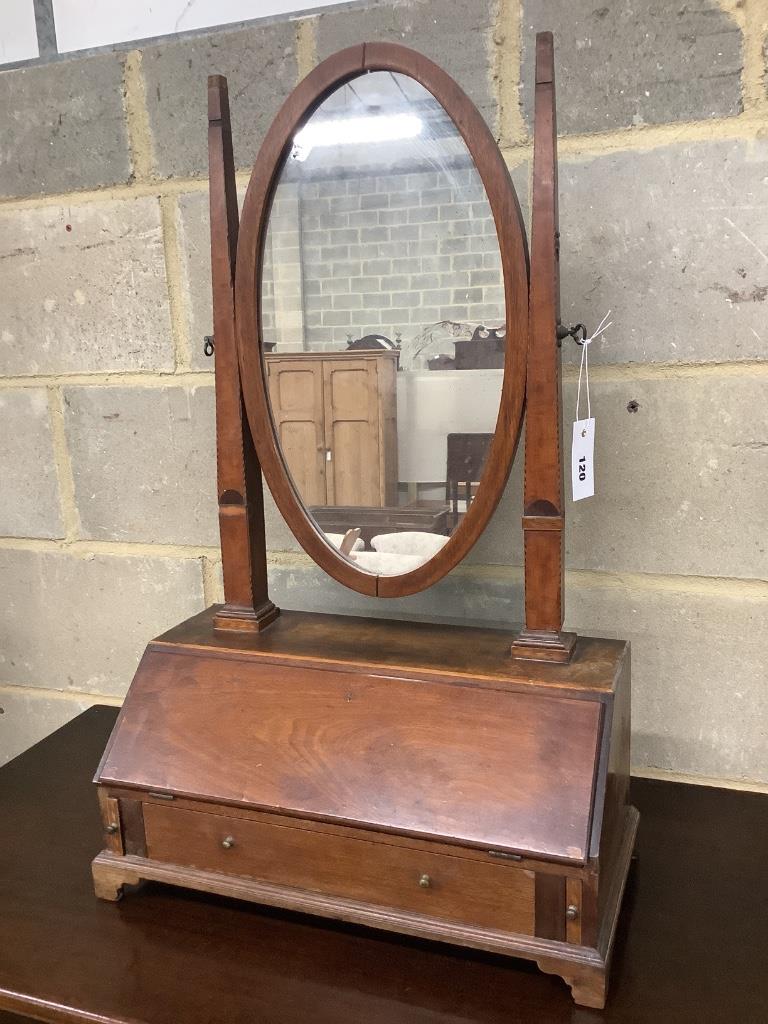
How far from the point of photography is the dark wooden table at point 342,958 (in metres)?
0.63

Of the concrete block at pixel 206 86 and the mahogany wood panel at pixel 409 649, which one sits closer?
the mahogany wood panel at pixel 409 649

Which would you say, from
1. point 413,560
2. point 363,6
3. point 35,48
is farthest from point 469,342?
point 35,48

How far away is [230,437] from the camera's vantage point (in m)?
0.82

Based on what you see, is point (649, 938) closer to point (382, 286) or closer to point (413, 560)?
point (413, 560)

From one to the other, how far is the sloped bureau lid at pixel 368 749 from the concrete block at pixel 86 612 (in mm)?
360

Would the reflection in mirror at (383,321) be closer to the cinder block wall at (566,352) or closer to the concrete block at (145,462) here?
the cinder block wall at (566,352)

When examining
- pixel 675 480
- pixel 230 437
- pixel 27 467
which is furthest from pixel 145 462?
pixel 675 480

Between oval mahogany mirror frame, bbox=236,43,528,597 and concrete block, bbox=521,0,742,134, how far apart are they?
0.23m

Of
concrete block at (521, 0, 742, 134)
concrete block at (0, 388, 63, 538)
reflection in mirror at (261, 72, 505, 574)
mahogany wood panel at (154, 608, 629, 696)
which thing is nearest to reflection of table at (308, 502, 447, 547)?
reflection in mirror at (261, 72, 505, 574)

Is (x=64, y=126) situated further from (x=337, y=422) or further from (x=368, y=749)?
(x=368, y=749)

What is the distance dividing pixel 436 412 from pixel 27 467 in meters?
0.71

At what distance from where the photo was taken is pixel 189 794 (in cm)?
73

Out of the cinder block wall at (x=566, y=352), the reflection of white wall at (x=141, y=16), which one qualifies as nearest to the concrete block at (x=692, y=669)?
the cinder block wall at (x=566, y=352)

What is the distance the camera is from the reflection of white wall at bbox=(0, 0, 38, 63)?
1.06 metres
